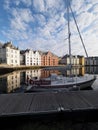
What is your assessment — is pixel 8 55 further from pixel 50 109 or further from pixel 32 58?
pixel 50 109

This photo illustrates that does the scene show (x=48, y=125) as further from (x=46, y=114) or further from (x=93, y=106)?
(x=93, y=106)

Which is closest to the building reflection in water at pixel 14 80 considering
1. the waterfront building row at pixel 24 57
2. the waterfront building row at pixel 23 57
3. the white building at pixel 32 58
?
the waterfront building row at pixel 24 57

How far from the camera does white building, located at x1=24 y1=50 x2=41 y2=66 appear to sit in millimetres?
87856

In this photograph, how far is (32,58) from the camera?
90.9 meters

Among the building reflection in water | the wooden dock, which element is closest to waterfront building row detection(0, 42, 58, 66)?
the building reflection in water

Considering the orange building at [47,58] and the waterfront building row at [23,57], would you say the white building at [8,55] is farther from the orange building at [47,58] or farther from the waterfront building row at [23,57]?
the orange building at [47,58]

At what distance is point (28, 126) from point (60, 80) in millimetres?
10984

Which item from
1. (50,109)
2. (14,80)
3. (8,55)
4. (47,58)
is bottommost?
(14,80)

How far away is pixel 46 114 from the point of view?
596cm

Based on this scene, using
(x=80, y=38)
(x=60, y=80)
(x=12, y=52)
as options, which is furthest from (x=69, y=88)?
(x=12, y=52)

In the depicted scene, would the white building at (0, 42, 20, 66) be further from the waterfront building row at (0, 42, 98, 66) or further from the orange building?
the orange building

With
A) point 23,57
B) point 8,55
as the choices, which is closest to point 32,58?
point 23,57

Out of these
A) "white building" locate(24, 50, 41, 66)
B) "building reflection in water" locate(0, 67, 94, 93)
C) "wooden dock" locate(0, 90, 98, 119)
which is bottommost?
"building reflection in water" locate(0, 67, 94, 93)

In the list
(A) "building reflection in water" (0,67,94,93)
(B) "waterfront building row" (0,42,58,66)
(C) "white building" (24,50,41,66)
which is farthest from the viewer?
(C) "white building" (24,50,41,66)
